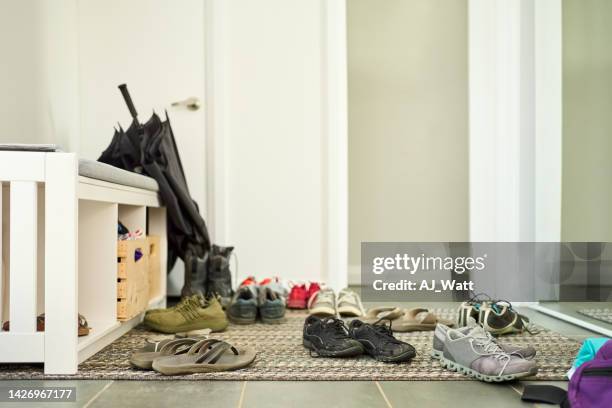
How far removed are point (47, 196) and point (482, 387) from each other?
3.78ft

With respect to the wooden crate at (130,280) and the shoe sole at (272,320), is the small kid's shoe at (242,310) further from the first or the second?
the wooden crate at (130,280)

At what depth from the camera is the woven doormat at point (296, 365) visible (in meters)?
1.16

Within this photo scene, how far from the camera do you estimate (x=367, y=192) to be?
335 centimetres

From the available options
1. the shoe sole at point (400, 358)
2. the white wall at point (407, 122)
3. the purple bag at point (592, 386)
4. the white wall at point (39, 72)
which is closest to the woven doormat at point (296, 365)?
the shoe sole at point (400, 358)

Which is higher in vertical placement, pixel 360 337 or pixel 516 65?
pixel 516 65

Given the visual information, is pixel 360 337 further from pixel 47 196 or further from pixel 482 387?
pixel 47 196

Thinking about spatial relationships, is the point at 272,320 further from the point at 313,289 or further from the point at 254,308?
the point at 313,289

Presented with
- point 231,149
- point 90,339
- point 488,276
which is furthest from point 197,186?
point 488,276

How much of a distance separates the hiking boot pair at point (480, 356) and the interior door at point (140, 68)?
1570 millimetres

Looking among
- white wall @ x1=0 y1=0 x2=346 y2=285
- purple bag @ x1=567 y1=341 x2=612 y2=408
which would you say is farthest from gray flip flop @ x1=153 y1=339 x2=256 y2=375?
white wall @ x1=0 y1=0 x2=346 y2=285

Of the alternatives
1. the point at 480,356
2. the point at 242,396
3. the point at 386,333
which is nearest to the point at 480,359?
the point at 480,356

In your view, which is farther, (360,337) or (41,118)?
(41,118)

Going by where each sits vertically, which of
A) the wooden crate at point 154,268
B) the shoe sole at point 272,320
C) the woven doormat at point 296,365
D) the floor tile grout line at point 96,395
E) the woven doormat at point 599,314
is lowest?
the shoe sole at point 272,320

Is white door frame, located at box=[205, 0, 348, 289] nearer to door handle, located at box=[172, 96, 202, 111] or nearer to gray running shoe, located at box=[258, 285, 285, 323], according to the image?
door handle, located at box=[172, 96, 202, 111]
